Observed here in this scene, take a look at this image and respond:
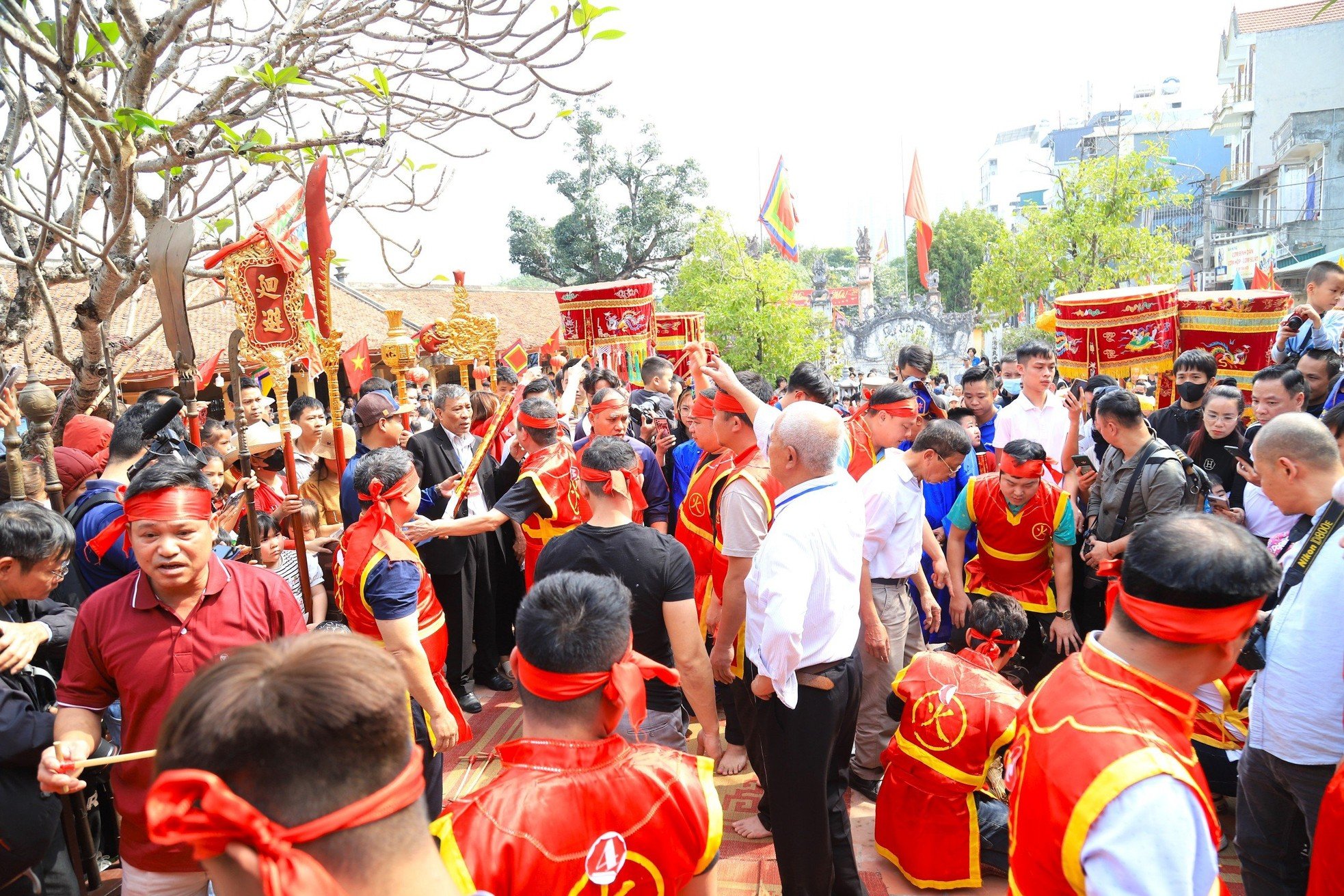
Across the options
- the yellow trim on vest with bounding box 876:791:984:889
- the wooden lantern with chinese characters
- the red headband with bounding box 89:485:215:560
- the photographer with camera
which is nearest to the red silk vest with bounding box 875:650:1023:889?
the yellow trim on vest with bounding box 876:791:984:889

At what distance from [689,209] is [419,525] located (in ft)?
91.1

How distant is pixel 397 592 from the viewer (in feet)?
10.3

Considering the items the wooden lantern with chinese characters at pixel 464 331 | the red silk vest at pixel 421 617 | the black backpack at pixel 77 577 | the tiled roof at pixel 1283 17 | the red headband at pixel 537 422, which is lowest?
the red silk vest at pixel 421 617

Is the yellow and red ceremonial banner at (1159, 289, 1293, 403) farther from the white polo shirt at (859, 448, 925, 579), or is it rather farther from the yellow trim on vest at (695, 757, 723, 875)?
the yellow trim on vest at (695, 757, 723, 875)

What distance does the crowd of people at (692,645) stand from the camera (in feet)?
4.69

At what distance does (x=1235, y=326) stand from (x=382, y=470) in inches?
271

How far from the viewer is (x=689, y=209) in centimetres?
3020

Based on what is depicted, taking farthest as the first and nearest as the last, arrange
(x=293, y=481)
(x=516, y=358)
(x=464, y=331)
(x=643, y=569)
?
1. (x=516, y=358)
2. (x=464, y=331)
3. (x=293, y=481)
4. (x=643, y=569)

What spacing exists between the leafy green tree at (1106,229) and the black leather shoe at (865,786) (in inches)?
711

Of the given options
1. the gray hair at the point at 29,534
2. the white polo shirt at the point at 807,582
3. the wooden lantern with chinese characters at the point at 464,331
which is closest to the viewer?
the gray hair at the point at 29,534

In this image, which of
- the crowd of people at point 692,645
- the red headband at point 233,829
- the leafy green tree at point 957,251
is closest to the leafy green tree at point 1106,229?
the crowd of people at point 692,645

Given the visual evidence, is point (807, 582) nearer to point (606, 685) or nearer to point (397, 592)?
point (606, 685)

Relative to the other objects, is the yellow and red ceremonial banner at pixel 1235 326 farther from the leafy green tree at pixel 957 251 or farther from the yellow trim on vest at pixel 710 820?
the leafy green tree at pixel 957 251

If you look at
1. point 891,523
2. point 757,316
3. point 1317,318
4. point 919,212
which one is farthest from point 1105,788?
point 919,212
